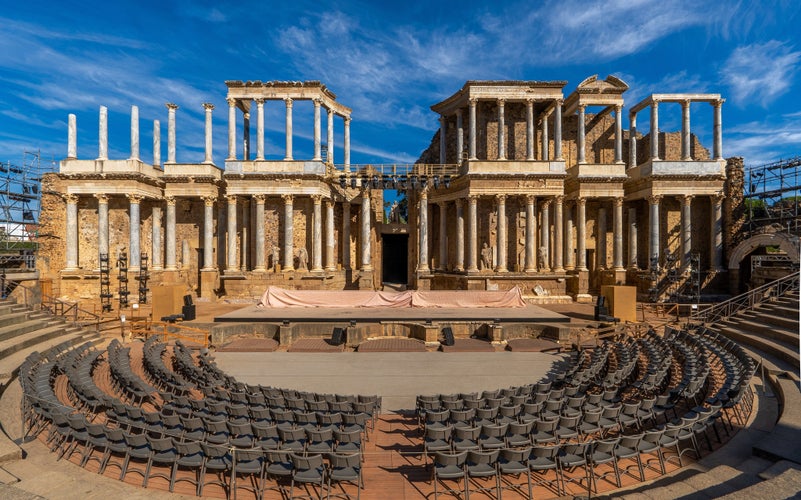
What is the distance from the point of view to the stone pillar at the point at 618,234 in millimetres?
31984

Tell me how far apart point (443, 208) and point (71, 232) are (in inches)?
1243

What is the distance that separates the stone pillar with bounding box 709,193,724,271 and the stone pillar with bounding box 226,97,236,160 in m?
40.9

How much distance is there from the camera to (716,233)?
30.8 meters

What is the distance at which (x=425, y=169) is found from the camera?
33.6 metres

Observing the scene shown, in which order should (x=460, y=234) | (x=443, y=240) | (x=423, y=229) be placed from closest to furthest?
(x=460, y=234) < (x=423, y=229) < (x=443, y=240)

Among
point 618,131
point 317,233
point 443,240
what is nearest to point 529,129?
point 618,131

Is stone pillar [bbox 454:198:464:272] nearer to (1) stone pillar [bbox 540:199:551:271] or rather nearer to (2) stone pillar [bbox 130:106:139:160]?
(1) stone pillar [bbox 540:199:551:271]

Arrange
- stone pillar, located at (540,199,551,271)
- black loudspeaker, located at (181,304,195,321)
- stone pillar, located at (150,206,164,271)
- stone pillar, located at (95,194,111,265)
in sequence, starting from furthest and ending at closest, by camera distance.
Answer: stone pillar, located at (150,206,164,271) < stone pillar, located at (540,199,551,271) < stone pillar, located at (95,194,111,265) < black loudspeaker, located at (181,304,195,321)

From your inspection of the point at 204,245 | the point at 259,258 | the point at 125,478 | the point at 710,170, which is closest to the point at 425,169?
the point at 259,258

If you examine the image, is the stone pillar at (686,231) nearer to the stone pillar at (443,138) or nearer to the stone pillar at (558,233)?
the stone pillar at (558,233)

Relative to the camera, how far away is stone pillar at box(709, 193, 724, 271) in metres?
30.7

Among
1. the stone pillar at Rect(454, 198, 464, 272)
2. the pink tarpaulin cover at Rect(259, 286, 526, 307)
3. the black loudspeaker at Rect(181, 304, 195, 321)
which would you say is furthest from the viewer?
the stone pillar at Rect(454, 198, 464, 272)

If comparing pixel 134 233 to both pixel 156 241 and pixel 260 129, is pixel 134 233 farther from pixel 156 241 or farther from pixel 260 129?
pixel 260 129

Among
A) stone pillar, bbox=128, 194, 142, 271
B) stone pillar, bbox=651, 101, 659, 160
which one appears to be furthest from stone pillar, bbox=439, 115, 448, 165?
stone pillar, bbox=128, 194, 142, 271
